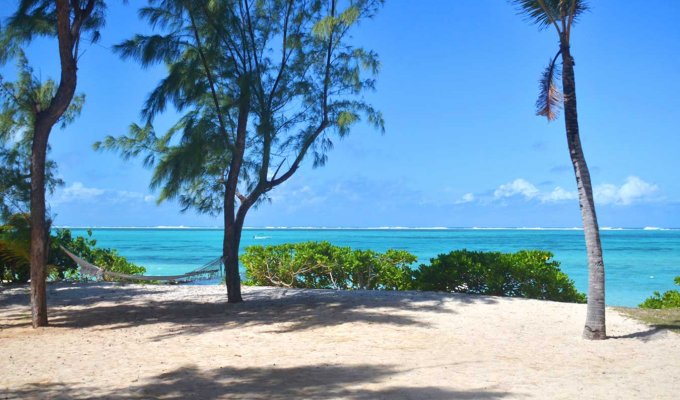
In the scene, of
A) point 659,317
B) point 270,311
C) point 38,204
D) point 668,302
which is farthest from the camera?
point 668,302

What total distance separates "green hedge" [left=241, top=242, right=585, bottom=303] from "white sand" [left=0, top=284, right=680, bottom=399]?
2.48ft

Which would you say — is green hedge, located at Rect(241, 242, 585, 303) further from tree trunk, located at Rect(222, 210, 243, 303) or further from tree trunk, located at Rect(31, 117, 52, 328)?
tree trunk, located at Rect(31, 117, 52, 328)

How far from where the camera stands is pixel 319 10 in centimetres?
923

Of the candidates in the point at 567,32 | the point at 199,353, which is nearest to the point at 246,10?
the point at 567,32

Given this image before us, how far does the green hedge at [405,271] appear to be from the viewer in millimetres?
9391

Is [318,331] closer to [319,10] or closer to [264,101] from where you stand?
[264,101]

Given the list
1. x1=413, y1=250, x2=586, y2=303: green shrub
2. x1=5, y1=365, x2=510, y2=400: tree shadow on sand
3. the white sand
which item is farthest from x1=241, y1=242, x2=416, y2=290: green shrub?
x1=5, y1=365, x2=510, y2=400: tree shadow on sand

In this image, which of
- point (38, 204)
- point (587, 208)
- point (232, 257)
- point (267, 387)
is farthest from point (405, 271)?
point (267, 387)

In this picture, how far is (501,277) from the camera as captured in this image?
→ 30.3 feet

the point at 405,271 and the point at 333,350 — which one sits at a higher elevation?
the point at 405,271

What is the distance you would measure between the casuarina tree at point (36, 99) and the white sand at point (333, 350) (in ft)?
2.69

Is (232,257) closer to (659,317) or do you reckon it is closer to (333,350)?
(333,350)

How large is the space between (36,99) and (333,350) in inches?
204

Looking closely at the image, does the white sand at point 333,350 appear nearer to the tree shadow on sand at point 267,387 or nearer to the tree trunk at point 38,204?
the tree shadow on sand at point 267,387
